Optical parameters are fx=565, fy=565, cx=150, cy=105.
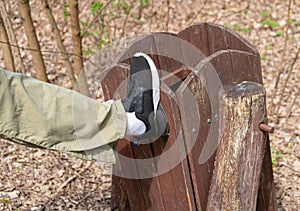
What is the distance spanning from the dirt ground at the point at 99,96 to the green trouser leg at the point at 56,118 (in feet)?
4.29

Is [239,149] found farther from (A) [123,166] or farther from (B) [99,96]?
(B) [99,96]

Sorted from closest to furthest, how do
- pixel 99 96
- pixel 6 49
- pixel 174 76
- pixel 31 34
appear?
pixel 174 76, pixel 31 34, pixel 6 49, pixel 99 96

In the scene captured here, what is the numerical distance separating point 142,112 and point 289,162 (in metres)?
1.97

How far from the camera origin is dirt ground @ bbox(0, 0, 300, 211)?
12.5 ft

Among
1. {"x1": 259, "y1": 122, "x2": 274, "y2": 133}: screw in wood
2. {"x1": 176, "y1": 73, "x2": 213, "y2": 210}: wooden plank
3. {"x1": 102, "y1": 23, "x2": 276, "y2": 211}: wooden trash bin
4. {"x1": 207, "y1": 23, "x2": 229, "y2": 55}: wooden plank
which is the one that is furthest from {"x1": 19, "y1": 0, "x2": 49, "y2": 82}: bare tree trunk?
{"x1": 259, "y1": 122, "x2": 274, "y2": 133}: screw in wood

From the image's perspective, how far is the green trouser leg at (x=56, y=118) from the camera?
2424 mm

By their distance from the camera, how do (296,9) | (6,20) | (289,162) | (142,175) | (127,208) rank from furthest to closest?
(296,9) < (6,20) < (289,162) < (127,208) < (142,175)

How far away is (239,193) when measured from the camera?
8.89ft

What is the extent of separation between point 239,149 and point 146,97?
516 millimetres

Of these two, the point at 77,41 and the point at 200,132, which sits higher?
the point at 77,41

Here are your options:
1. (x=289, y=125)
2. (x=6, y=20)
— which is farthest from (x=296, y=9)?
(x=6, y=20)

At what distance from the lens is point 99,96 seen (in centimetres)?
495

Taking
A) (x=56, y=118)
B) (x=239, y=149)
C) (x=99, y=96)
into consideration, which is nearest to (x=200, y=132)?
(x=239, y=149)

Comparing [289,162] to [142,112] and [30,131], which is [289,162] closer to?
[142,112]
